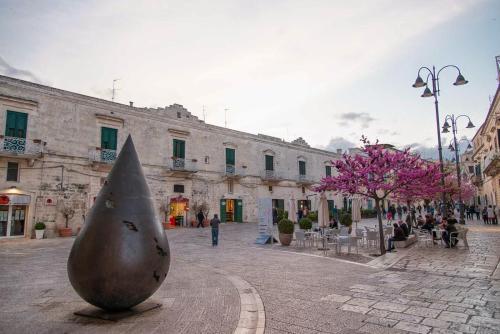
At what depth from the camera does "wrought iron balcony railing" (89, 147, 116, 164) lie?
1986cm

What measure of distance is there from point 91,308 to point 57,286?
2.22 meters

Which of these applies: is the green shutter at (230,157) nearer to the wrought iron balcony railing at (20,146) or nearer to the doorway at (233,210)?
the doorway at (233,210)

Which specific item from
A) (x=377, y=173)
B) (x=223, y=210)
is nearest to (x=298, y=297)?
(x=377, y=173)

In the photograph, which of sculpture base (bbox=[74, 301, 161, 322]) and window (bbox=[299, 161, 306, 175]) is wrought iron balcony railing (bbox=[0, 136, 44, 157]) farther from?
window (bbox=[299, 161, 306, 175])

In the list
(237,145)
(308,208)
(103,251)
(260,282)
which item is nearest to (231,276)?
(260,282)

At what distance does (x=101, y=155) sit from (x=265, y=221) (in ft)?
39.2

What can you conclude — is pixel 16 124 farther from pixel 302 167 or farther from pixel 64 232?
pixel 302 167

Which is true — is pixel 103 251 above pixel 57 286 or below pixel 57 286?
above

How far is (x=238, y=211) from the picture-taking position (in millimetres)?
28000

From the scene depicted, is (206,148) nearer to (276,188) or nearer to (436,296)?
(276,188)

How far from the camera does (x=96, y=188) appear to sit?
65.5ft

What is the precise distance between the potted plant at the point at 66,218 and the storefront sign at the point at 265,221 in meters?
11.2

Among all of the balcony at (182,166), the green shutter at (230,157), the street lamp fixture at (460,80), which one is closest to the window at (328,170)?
the green shutter at (230,157)

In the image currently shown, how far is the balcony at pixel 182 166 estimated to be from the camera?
2344 centimetres
